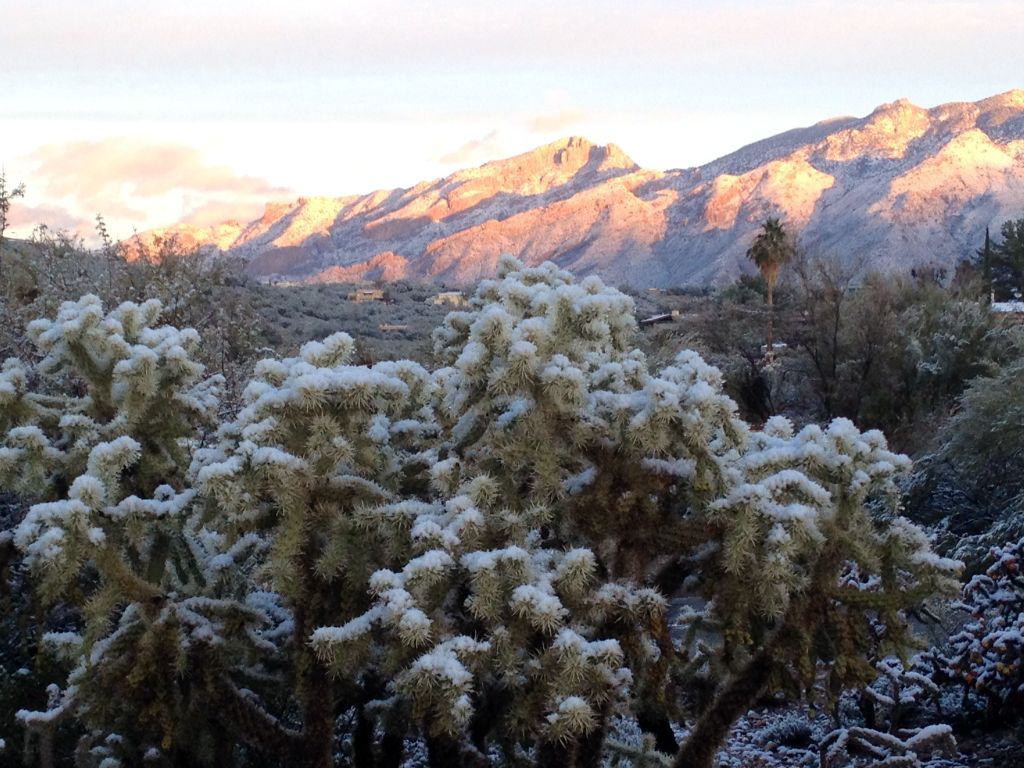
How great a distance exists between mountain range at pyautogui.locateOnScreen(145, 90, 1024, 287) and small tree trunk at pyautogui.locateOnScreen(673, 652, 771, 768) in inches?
3489

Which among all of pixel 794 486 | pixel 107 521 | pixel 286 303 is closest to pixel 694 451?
pixel 794 486

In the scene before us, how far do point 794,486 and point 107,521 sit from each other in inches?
118

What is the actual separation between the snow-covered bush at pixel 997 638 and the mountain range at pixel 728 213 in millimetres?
86224

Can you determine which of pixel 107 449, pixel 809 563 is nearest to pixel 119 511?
pixel 107 449

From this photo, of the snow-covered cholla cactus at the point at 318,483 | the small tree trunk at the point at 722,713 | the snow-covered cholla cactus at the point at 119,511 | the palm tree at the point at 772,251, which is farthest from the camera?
the palm tree at the point at 772,251

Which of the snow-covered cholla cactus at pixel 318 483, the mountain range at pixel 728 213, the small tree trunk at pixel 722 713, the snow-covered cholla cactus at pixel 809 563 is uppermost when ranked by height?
the mountain range at pixel 728 213

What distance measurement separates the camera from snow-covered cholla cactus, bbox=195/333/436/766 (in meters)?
4.79

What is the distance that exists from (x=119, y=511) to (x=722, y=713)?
2918 millimetres

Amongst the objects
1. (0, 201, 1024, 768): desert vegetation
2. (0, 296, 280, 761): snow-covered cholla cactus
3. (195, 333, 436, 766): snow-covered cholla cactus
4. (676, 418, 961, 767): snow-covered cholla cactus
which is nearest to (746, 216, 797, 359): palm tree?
(0, 201, 1024, 768): desert vegetation

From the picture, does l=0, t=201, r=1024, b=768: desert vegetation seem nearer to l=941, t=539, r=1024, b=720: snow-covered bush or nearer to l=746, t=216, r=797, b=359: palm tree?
l=941, t=539, r=1024, b=720: snow-covered bush

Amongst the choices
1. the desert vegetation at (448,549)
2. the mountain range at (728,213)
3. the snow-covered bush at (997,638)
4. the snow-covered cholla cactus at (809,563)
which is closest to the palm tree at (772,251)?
the snow-covered bush at (997,638)

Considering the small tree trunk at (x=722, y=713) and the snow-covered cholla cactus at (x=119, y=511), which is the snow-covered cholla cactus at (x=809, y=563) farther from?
the snow-covered cholla cactus at (x=119, y=511)

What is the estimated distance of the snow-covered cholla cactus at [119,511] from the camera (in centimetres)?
493

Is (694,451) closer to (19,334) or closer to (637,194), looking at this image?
(19,334)
